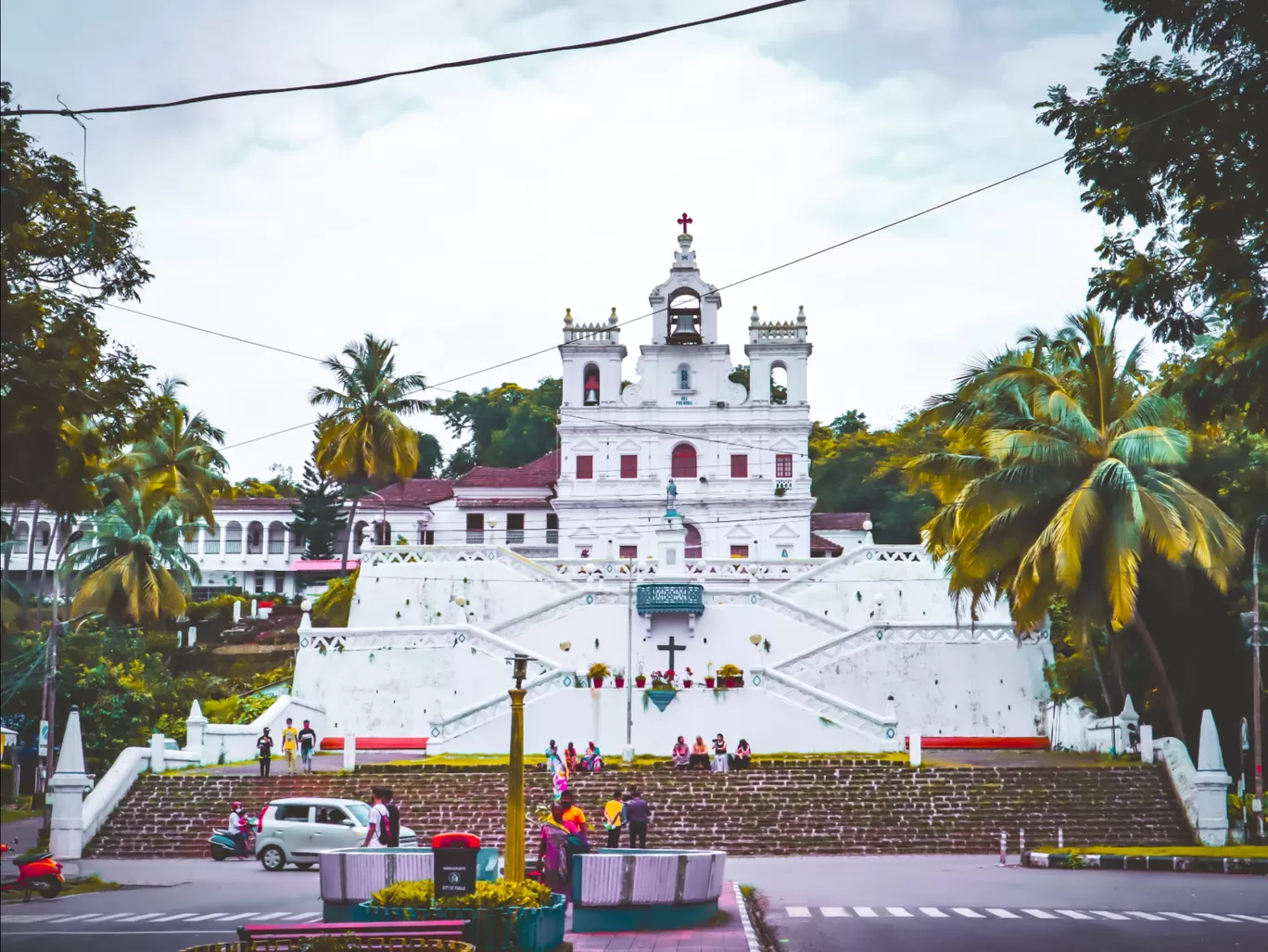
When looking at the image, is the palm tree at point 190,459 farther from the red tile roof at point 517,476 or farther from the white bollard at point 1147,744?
the white bollard at point 1147,744

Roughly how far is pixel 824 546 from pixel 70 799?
119ft

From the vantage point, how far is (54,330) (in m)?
11.1

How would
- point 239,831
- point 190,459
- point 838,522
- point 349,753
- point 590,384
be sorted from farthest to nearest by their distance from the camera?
point 838,522 < point 590,384 < point 190,459 < point 349,753 < point 239,831

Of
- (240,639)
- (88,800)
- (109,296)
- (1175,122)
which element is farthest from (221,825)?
(240,639)

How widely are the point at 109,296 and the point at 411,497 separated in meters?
50.5

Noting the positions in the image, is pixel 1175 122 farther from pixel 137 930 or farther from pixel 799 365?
pixel 799 365

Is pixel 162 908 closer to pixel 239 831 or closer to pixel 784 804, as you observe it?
pixel 239 831

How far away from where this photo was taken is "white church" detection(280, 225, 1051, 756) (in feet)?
114

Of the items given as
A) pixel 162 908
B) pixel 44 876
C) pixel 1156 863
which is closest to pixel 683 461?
pixel 1156 863

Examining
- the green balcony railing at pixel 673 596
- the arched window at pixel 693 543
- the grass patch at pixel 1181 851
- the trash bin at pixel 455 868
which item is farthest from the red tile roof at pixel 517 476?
the trash bin at pixel 455 868

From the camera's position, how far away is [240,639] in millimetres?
56344

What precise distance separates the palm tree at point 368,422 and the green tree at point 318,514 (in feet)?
50.2

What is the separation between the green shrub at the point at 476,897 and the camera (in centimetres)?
1139

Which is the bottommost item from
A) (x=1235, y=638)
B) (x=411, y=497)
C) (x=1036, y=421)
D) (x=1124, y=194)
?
(x=1235, y=638)
